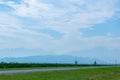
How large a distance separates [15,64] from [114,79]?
148 feet

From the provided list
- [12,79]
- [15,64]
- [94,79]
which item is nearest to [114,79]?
[94,79]

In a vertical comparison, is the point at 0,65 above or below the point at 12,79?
above

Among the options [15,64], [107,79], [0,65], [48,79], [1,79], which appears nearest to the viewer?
[1,79]

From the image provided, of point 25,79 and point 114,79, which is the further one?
point 114,79

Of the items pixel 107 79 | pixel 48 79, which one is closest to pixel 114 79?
pixel 107 79

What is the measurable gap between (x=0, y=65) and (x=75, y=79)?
40.5 metres

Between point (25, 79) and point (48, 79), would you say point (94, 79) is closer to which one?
point (48, 79)

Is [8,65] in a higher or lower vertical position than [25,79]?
higher

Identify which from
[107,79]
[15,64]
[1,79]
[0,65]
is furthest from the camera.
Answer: [15,64]

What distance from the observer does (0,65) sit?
70.9 meters

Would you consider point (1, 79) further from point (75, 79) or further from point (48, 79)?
point (75, 79)

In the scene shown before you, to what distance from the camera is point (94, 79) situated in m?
33.9

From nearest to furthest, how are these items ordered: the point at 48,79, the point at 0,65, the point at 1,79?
the point at 1,79
the point at 48,79
the point at 0,65

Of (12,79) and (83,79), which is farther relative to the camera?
(83,79)
